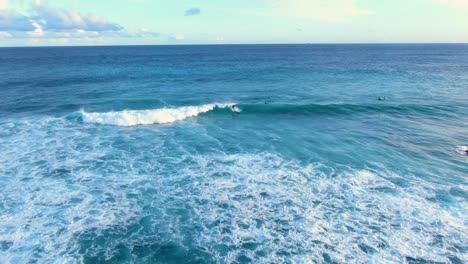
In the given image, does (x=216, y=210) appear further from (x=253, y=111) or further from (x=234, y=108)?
(x=253, y=111)

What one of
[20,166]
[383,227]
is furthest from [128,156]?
[383,227]

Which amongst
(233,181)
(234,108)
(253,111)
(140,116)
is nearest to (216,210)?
(233,181)

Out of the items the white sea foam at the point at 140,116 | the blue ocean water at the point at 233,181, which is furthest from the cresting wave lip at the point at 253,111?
the blue ocean water at the point at 233,181

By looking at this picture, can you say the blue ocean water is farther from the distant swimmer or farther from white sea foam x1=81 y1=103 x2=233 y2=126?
the distant swimmer

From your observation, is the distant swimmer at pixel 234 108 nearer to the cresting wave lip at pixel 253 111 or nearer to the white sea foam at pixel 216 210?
the cresting wave lip at pixel 253 111

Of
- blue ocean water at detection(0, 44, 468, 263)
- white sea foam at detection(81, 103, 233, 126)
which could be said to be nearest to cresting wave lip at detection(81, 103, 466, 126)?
white sea foam at detection(81, 103, 233, 126)
